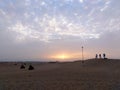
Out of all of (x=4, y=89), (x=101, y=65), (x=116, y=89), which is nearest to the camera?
(x=116, y=89)

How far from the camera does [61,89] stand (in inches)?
1005

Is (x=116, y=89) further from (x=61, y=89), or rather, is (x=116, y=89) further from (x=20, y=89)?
(x=20, y=89)

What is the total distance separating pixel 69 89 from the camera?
83.8 feet

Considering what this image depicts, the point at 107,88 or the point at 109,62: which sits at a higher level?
the point at 109,62

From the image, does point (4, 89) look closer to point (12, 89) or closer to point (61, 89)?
point (12, 89)

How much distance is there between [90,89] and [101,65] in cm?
3402

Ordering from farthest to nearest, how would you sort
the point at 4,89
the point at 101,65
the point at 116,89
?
the point at 101,65
the point at 4,89
the point at 116,89

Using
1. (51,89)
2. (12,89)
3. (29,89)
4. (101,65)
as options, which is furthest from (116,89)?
(101,65)

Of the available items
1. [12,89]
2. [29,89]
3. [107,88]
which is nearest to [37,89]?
[29,89]

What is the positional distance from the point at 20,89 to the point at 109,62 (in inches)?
1489

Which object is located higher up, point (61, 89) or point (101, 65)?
point (101, 65)

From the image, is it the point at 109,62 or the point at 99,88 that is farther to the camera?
the point at 109,62

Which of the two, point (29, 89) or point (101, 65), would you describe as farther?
point (101, 65)

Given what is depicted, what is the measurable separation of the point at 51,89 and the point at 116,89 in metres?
5.91
